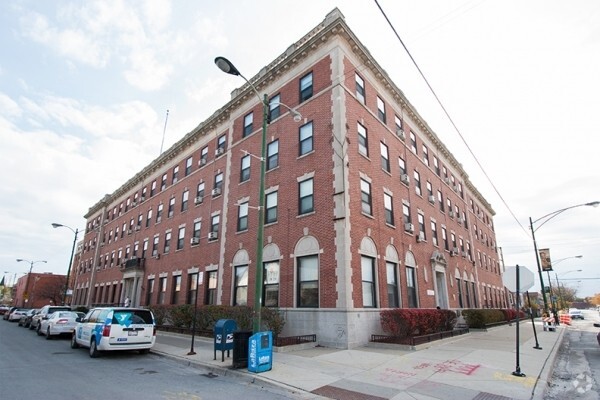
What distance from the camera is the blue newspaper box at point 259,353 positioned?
28.8 feet

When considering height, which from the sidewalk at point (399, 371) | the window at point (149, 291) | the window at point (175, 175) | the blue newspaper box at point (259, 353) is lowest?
the sidewalk at point (399, 371)

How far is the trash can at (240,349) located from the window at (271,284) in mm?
6885

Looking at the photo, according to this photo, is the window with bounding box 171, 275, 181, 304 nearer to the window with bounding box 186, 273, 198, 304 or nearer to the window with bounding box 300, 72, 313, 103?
the window with bounding box 186, 273, 198, 304

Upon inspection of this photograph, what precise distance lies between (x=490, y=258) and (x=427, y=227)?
21.4 meters

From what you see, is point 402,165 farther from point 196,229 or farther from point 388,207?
point 196,229

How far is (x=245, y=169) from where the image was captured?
70.8ft

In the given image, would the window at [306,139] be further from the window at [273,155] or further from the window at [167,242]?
the window at [167,242]

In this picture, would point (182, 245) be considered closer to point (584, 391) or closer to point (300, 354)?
point (300, 354)

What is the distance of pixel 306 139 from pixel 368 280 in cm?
758

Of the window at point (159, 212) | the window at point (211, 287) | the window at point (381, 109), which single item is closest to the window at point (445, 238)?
the window at point (381, 109)

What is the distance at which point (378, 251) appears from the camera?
16438 millimetres

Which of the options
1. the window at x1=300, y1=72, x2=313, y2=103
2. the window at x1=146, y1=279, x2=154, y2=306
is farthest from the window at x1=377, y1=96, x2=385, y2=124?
the window at x1=146, y1=279, x2=154, y2=306

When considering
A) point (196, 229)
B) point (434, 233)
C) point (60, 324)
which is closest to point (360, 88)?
point (434, 233)

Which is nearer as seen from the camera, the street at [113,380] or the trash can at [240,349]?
the street at [113,380]
